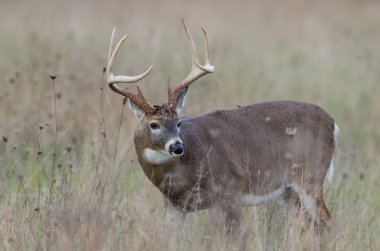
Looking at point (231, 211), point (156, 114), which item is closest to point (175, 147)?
point (156, 114)

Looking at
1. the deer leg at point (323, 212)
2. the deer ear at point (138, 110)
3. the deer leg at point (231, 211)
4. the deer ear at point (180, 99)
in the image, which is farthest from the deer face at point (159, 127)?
the deer leg at point (323, 212)

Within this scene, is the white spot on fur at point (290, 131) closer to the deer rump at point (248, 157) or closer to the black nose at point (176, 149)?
the deer rump at point (248, 157)

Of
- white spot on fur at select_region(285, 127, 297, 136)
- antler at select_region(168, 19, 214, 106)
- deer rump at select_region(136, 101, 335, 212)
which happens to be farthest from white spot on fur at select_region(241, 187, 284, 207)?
antler at select_region(168, 19, 214, 106)

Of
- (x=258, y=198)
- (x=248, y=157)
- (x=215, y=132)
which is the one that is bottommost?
(x=258, y=198)

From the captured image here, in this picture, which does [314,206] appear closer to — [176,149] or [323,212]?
[323,212]

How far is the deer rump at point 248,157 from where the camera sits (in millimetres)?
7109

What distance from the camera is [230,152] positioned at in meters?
7.45

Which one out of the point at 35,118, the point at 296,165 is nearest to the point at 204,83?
the point at 35,118

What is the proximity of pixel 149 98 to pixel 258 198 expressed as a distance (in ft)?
14.0

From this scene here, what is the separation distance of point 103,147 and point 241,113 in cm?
116

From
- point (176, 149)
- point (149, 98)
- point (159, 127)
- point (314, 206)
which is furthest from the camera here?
point (149, 98)

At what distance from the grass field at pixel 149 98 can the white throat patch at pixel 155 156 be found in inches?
11.4

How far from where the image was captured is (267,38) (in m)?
16.1

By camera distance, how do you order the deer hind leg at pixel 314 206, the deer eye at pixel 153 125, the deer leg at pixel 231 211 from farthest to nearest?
1. the deer hind leg at pixel 314 206
2. the deer leg at pixel 231 211
3. the deer eye at pixel 153 125
